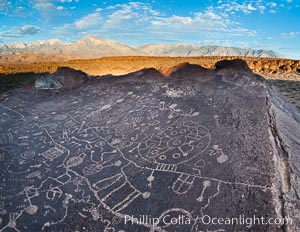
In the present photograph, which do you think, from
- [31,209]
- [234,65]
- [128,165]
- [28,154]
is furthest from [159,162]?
[234,65]

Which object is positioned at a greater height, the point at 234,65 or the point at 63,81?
the point at 234,65

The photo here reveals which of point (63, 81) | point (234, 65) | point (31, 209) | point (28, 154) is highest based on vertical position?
point (234, 65)

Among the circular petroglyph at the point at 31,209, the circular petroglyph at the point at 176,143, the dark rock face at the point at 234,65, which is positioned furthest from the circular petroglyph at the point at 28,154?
the dark rock face at the point at 234,65

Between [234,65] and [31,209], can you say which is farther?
[234,65]

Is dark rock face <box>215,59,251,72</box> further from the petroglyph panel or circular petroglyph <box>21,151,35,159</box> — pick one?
circular petroglyph <box>21,151,35,159</box>

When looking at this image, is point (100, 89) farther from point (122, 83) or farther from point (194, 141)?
point (194, 141)

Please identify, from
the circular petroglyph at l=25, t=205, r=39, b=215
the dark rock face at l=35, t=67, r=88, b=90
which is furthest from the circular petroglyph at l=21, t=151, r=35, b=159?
the dark rock face at l=35, t=67, r=88, b=90

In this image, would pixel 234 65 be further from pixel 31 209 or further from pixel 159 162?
pixel 31 209
